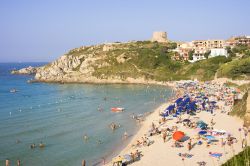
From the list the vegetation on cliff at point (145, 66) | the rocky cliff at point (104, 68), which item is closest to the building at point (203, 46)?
the vegetation on cliff at point (145, 66)

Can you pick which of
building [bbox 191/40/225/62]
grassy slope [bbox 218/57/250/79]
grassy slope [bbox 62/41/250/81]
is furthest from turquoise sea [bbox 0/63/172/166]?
building [bbox 191/40/225/62]

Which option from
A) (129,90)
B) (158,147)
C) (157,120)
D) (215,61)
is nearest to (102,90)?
(129,90)

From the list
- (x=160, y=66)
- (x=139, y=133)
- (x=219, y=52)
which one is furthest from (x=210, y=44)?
(x=139, y=133)

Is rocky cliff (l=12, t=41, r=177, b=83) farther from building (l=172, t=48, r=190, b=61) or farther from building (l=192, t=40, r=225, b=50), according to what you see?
building (l=192, t=40, r=225, b=50)

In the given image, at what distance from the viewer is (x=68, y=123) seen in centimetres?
3591

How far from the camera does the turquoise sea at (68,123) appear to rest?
25.0m

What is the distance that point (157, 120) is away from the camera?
115 feet

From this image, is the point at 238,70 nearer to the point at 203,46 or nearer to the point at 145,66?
the point at 145,66

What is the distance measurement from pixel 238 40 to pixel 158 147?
243 feet

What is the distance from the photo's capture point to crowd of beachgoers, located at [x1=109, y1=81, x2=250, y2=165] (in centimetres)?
2158

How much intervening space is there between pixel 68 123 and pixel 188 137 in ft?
48.6

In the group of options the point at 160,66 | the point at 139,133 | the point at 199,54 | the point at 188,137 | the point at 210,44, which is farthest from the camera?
the point at 210,44

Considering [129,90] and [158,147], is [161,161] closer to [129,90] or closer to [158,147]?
[158,147]

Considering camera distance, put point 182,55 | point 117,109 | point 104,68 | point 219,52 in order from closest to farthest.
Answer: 1. point 117,109
2. point 219,52
3. point 104,68
4. point 182,55
